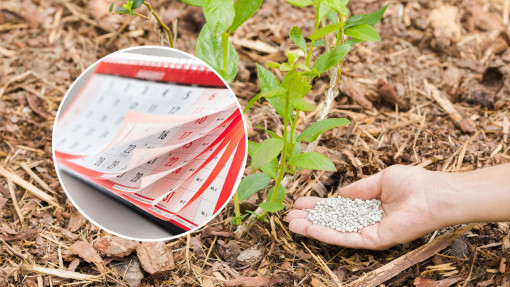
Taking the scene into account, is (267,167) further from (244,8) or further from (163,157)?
(244,8)

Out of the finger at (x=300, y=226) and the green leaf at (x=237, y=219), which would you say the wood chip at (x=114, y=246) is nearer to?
the green leaf at (x=237, y=219)

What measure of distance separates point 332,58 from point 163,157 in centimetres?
64

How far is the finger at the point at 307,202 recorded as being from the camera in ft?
5.56

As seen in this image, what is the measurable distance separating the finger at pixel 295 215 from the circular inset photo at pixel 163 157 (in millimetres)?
251

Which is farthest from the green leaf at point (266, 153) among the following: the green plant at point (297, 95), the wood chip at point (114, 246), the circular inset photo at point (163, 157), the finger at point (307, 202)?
the wood chip at point (114, 246)

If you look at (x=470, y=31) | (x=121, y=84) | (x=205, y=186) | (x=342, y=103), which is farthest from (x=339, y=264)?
(x=470, y=31)

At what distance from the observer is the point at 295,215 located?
1656mm

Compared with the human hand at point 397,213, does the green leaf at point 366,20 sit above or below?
above

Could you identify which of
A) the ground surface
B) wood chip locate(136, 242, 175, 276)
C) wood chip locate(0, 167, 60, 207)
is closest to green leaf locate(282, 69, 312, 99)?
the ground surface

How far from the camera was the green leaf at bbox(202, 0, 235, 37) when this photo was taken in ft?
3.83

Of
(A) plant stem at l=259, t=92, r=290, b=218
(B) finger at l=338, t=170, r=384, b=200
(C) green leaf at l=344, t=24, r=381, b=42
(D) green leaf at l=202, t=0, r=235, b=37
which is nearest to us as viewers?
(D) green leaf at l=202, t=0, r=235, b=37

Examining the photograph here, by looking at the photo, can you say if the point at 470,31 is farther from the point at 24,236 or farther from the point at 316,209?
the point at 24,236

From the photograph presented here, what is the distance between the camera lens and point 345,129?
6.93 feet

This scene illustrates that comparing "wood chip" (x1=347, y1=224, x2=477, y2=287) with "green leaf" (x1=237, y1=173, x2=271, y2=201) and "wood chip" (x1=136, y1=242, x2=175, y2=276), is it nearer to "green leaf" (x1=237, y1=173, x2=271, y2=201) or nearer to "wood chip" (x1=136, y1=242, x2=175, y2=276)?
"green leaf" (x1=237, y1=173, x2=271, y2=201)
